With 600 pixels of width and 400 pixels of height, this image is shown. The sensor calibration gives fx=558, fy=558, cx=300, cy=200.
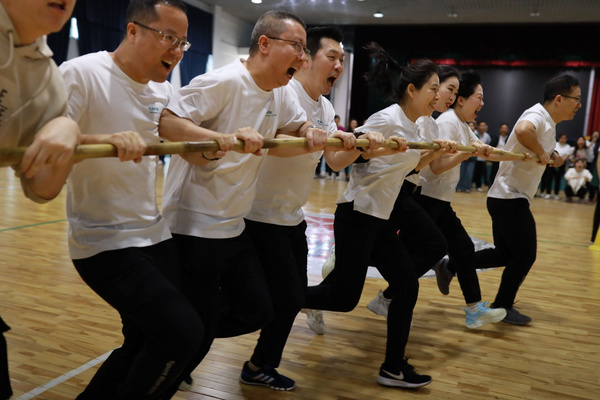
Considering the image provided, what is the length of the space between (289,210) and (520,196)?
198 centimetres

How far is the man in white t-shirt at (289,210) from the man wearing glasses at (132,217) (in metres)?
0.58

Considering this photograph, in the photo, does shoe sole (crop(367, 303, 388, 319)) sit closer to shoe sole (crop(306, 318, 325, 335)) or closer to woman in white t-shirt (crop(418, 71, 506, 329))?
shoe sole (crop(306, 318, 325, 335))

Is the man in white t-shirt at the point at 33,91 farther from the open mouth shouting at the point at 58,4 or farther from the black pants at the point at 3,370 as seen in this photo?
the black pants at the point at 3,370

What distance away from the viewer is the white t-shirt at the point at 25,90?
1.38 m

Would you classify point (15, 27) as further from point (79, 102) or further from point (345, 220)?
point (345, 220)

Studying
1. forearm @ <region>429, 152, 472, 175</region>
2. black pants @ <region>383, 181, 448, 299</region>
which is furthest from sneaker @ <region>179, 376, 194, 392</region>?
forearm @ <region>429, 152, 472, 175</region>

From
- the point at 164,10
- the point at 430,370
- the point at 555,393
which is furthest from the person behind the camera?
the point at 430,370

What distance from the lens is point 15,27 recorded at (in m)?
1.39

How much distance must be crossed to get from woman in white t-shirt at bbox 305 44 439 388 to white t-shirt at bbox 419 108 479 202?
0.70 metres

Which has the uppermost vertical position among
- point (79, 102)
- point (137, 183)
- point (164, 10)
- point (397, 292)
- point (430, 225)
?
point (164, 10)

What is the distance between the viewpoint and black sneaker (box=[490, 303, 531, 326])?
12.5 ft

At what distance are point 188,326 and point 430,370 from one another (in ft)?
5.43

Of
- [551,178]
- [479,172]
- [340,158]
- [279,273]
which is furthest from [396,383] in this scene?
[479,172]

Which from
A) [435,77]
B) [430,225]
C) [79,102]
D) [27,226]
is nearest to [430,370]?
[430,225]
